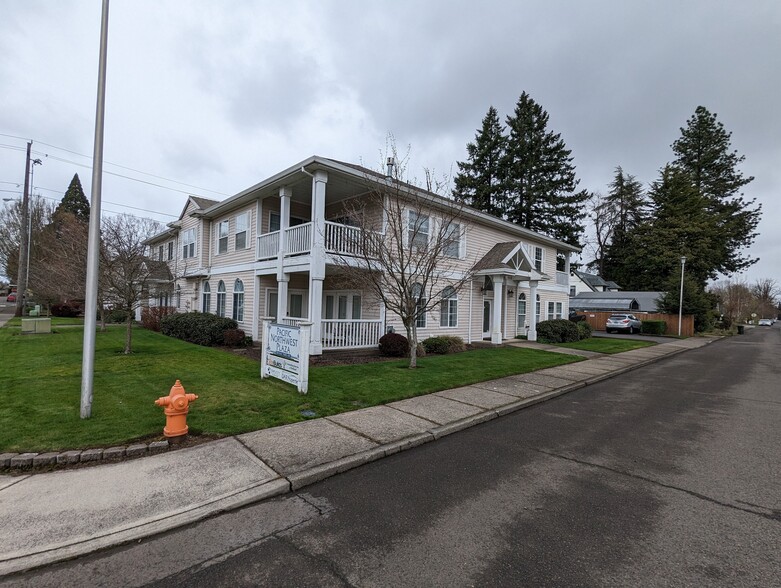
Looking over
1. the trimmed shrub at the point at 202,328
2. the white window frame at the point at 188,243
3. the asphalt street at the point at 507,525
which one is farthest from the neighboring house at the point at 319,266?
the asphalt street at the point at 507,525

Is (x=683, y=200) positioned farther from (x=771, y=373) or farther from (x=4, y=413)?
(x=4, y=413)

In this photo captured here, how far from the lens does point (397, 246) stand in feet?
38.0

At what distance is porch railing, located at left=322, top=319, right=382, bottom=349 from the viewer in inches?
504

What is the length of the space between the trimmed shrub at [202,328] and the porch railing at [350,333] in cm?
457

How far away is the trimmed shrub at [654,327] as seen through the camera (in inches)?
1193

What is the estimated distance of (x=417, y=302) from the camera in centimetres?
1088

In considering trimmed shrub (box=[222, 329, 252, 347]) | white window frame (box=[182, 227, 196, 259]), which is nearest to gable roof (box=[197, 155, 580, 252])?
trimmed shrub (box=[222, 329, 252, 347])

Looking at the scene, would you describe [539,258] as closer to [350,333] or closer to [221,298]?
[350,333]

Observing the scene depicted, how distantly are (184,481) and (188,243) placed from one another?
2045 centimetres

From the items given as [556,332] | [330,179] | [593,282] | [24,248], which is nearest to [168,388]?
[330,179]

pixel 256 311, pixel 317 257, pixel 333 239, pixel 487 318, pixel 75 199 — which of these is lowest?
pixel 487 318

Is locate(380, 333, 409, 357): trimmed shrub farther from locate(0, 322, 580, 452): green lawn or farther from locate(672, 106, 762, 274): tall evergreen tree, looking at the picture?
locate(672, 106, 762, 274): tall evergreen tree

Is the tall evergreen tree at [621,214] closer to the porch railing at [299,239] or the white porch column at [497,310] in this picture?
the white porch column at [497,310]

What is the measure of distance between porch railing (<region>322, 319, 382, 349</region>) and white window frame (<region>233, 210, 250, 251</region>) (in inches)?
247
